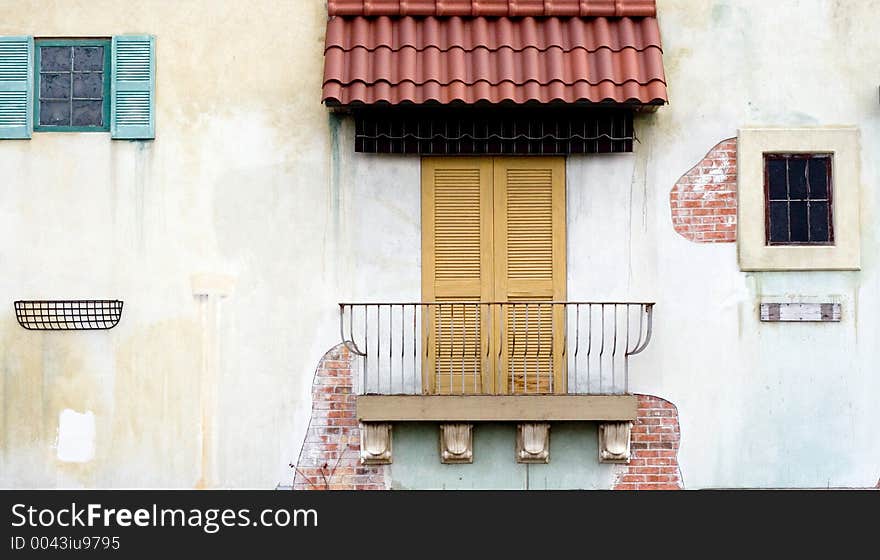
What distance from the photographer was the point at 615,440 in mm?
10875

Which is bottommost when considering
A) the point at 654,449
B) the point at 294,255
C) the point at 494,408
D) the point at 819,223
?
the point at 654,449

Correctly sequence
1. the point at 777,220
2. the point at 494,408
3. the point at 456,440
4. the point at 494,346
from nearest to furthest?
the point at 494,408 → the point at 456,440 → the point at 494,346 → the point at 777,220

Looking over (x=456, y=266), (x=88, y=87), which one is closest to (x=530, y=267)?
(x=456, y=266)

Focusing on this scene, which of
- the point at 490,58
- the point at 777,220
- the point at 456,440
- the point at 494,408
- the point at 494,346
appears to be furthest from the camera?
the point at 777,220

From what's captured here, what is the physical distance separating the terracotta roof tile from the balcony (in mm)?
2485

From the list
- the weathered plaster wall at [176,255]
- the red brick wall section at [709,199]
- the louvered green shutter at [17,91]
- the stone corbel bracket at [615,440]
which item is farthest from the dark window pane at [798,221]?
the louvered green shutter at [17,91]

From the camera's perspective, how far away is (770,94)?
1123 centimetres

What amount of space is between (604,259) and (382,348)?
2.04 metres

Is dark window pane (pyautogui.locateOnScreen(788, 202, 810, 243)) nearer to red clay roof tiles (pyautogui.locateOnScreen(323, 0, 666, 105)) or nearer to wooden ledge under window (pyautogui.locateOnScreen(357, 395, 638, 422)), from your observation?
red clay roof tiles (pyautogui.locateOnScreen(323, 0, 666, 105))

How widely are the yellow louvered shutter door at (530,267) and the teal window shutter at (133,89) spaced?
3026 millimetres

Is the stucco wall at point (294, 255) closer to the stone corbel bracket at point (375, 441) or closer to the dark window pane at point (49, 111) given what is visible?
the dark window pane at point (49, 111)

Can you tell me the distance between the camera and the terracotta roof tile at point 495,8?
11.1 m

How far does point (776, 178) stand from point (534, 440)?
3071mm

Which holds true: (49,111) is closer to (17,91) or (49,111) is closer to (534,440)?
(17,91)
